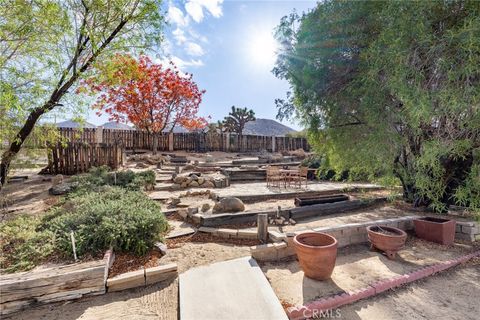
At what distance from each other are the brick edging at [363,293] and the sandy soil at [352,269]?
77 mm

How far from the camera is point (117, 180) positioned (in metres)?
5.80

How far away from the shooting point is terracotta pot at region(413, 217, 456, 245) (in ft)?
12.5

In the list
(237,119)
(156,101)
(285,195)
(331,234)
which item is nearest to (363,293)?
(331,234)

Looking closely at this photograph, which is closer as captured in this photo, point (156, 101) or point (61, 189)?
point (61, 189)

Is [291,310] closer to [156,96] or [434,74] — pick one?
[434,74]

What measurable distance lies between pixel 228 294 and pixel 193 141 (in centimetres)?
1488

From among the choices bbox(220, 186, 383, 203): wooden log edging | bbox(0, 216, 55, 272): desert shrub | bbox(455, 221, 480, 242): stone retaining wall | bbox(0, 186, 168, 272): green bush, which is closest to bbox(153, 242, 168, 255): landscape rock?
bbox(0, 186, 168, 272): green bush

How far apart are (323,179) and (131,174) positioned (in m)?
6.87

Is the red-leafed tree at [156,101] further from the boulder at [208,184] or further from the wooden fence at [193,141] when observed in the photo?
the boulder at [208,184]

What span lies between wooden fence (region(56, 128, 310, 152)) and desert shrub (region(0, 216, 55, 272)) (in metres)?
9.62

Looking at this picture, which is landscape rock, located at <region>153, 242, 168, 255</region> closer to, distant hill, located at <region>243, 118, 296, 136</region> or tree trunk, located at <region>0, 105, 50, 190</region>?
tree trunk, located at <region>0, 105, 50, 190</region>

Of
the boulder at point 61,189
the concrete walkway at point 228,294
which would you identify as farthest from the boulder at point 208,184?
the concrete walkway at point 228,294

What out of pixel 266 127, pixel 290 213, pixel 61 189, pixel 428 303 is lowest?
pixel 428 303

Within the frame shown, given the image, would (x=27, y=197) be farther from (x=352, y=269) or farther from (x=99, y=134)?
(x=99, y=134)
